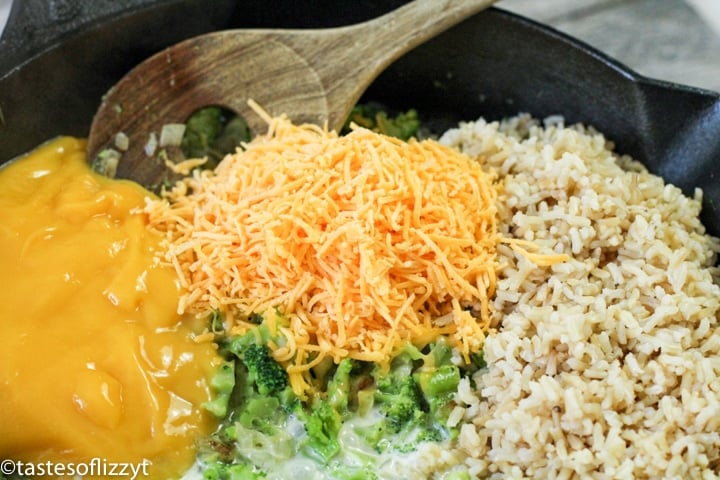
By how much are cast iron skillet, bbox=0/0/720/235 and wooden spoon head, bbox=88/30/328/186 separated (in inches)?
7.6

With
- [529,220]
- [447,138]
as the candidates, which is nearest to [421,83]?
[447,138]

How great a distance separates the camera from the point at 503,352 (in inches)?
83.7

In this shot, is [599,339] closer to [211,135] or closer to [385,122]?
[385,122]

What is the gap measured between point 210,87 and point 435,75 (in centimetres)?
92

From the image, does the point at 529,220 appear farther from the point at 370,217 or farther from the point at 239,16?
the point at 239,16

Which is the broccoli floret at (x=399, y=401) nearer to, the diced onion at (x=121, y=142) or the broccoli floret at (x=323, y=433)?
the broccoli floret at (x=323, y=433)

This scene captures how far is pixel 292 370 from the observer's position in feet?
7.15

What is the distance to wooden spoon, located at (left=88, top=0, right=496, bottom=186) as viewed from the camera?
272 cm

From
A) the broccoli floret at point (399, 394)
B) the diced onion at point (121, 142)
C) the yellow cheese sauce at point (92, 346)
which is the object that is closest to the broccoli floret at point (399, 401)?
the broccoli floret at point (399, 394)

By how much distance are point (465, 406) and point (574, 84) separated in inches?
53.8

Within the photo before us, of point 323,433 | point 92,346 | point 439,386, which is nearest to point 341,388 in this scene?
point 323,433

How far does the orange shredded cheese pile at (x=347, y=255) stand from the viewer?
85.0 inches

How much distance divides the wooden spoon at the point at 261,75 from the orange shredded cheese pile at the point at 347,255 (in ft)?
1.43

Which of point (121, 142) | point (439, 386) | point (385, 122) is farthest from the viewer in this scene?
point (385, 122)
